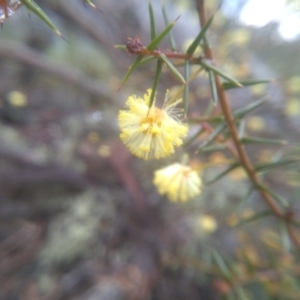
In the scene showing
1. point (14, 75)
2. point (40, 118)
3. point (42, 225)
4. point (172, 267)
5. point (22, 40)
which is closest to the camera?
point (172, 267)

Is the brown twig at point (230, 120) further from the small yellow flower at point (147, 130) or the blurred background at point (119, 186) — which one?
the blurred background at point (119, 186)

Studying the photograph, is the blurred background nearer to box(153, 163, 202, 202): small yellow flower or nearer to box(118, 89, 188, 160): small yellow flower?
box(153, 163, 202, 202): small yellow flower

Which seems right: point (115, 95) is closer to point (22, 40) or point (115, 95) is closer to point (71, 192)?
point (71, 192)

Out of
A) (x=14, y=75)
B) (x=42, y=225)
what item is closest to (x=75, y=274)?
(x=42, y=225)

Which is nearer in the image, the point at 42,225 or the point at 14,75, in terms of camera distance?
the point at 42,225

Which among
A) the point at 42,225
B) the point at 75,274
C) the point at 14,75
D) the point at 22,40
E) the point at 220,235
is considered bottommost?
the point at 220,235

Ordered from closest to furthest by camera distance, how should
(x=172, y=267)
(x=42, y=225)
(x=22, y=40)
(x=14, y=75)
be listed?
(x=172, y=267), (x=42, y=225), (x=14, y=75), (x=22, y=40)

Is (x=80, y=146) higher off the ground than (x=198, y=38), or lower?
higher

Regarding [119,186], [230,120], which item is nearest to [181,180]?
[230,120]
